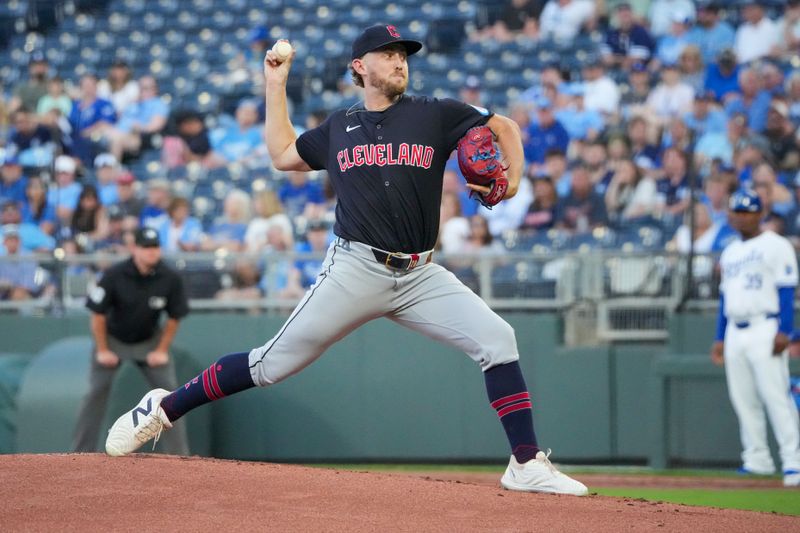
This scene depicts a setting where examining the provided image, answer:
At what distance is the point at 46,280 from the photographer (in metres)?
10.6

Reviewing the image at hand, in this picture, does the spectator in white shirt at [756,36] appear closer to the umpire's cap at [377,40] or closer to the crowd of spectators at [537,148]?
the crowd of spectators at [537,148]

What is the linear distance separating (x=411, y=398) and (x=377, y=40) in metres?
5.39

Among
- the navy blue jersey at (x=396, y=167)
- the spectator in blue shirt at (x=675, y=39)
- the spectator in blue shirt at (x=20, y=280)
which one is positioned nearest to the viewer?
the navy blue jersey at (x=396, y=167)

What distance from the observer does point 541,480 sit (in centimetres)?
507

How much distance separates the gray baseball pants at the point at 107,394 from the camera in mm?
8766

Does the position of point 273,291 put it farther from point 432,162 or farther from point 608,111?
point 432,162

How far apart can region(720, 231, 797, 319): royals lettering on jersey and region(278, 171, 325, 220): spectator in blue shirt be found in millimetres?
4103

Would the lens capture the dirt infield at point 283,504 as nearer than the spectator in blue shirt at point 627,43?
Yes

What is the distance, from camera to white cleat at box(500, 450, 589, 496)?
506 cm

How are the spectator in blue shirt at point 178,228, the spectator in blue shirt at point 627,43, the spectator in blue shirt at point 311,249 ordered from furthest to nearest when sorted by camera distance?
1. the spectator in blue shirt at point 627,43
2. the spectator in blue shirt at point 178,228
3. the spectator in blue shirt at point 311,249

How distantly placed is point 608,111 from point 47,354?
5.79 metres

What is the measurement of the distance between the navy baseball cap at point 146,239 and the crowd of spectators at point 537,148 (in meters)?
1.36

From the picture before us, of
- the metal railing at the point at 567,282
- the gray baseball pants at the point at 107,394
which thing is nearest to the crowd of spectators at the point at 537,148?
the metal railing at the point at 567,282

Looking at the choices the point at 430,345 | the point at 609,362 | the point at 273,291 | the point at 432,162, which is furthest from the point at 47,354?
the point at 432,162
